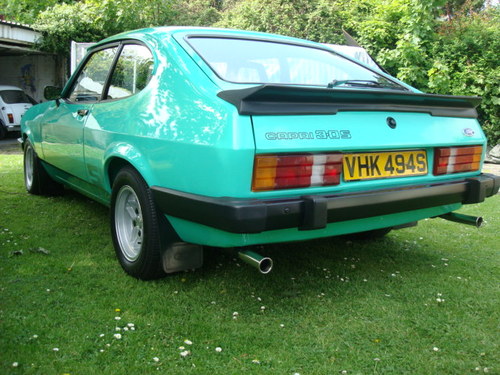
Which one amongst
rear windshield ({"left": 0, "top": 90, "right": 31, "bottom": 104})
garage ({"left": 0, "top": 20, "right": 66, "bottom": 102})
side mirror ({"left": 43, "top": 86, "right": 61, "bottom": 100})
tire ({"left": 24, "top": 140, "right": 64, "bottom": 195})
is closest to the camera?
side mirror ({"left": 43, "top": 86, "right": 61, "bottom": 100})

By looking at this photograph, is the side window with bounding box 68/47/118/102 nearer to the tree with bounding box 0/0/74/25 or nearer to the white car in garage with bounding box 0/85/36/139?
the white car in garage with bounding box 0/85/36/139

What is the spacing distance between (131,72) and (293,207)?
1.61 m

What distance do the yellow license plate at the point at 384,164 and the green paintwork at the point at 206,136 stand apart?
48mm

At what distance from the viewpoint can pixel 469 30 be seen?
11477 mm

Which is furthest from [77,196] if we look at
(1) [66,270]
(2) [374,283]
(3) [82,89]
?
(2) [374,283]

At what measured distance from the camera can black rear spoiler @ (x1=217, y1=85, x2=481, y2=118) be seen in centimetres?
235

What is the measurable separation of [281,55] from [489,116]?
368 inches

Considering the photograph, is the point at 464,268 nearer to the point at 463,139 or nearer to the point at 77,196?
the point at 463,139

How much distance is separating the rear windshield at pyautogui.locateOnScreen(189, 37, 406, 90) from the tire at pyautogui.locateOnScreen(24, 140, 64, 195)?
2939mm

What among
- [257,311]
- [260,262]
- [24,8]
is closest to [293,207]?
[260,262]

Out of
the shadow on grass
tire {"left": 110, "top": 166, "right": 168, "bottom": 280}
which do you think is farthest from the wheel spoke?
the shadow on grass

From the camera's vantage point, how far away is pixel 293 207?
2.38m

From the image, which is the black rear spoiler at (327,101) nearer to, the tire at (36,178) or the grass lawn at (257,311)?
the grass lawn at (257,311)

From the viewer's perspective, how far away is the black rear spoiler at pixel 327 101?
2346 millimetres
